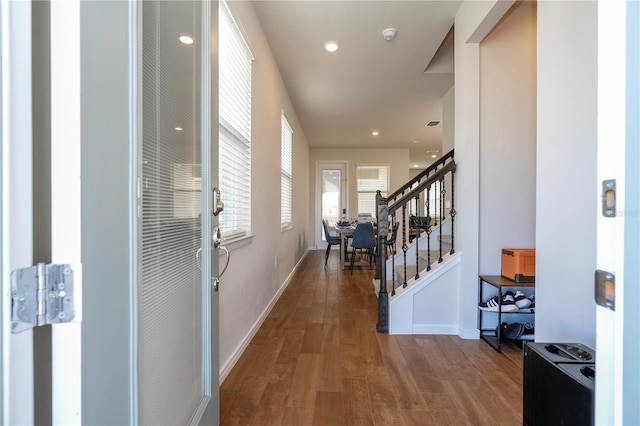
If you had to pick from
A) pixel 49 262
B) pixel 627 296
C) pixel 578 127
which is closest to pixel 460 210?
pixel 578 127

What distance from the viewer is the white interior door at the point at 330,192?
26.3 feet

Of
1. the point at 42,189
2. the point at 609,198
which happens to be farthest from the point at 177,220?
the point at 609,198

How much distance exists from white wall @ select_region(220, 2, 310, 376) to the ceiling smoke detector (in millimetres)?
1157

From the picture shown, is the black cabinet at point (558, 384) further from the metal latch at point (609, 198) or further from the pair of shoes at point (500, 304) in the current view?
the pair of shoes at point (500, 304)

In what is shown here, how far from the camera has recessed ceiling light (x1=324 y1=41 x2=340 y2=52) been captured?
306 centimetres

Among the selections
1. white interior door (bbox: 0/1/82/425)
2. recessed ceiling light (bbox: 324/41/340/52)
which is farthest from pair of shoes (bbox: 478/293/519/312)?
recessed ceiling light (bbox: 324/41/340/52)

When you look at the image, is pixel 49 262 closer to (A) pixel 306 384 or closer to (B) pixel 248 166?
(A) pixel 306 384

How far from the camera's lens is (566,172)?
1300mm

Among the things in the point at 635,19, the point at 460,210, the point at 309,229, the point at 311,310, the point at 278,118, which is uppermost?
the point at 278,118

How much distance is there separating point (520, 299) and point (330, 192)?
601 centimetres

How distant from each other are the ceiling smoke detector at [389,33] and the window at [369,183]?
17.1 ft

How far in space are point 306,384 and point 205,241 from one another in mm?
1181

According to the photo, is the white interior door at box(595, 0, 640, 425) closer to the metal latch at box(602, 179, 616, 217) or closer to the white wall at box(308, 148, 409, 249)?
the metal latch at box(602, 179, 616, 217)

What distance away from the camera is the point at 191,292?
1.10 m
